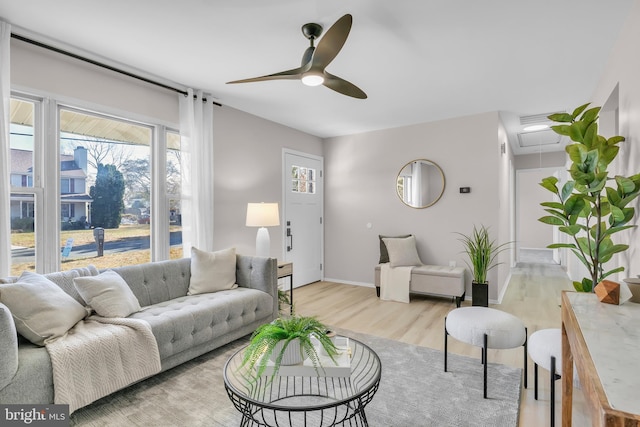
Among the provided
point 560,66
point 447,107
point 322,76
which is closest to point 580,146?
point 560,66

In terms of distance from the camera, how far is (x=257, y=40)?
255cm

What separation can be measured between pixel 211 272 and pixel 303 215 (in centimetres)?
238

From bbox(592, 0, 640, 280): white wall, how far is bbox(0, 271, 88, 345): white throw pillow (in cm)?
347

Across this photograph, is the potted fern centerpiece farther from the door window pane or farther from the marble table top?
the door window pane

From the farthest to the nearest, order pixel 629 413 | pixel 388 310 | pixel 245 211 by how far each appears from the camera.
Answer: pixel 245 211 < pixel 388 310 < pixel 629 413

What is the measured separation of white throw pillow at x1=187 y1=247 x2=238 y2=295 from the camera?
3115 millimetres

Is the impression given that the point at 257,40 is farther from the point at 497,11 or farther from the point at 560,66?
the point at 560,66

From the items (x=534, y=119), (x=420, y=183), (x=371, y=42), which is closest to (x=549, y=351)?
(x=371, y=42)

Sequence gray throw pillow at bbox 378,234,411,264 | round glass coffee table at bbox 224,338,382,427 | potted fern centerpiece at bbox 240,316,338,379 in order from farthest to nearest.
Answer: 1. gray throw pillow at bbox 378,234,411,264
2. potted fern centerpiece at bbox 240,316,338,379
3. round glass coffee table at bbox 224,338,382,427

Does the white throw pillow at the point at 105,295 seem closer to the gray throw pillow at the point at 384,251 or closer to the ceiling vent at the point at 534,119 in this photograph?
the gray throw pillow at the point at 384,251

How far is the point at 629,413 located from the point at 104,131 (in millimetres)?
3722

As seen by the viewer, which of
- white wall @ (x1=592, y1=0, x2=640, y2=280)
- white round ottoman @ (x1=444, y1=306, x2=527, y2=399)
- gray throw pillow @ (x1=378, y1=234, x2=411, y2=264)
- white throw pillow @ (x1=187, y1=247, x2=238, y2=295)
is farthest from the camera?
gray throw pillow @ (x1=378, y1=234, x2=411, y2=264)

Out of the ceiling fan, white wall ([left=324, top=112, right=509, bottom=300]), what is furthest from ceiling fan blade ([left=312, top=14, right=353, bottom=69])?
white wall ([left=324, top=112, right=509, bottom=300])

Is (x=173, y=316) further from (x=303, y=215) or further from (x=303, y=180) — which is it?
(x=303, y=180)
